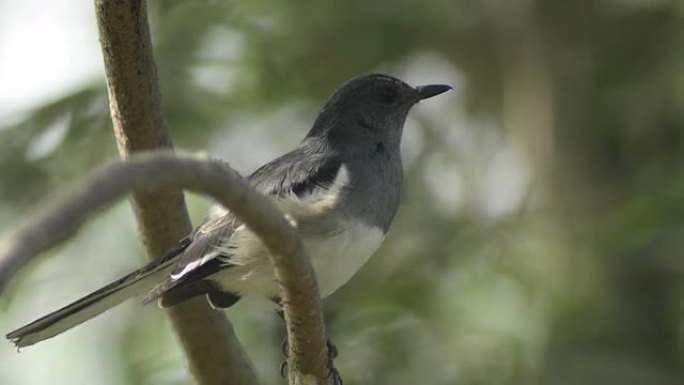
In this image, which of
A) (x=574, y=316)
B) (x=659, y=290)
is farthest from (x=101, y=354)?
(x=659, y=290)

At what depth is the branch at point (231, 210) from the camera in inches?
69.4

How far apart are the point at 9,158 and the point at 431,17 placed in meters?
2.21

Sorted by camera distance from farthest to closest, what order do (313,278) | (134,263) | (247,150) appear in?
(247,150) < (134,263) < (313,278)

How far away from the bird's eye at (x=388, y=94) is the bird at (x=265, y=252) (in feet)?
1.80

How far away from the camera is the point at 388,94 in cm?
486

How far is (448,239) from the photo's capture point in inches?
229

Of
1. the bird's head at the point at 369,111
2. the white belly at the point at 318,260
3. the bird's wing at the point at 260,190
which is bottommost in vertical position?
the white belly at the point at 318,260

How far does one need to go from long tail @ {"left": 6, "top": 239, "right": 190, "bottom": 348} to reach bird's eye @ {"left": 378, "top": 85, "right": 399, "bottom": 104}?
3.95ft

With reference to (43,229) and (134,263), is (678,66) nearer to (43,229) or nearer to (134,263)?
(134,263)

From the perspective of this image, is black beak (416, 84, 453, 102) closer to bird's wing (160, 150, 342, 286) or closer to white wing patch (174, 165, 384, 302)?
bird's wing (160, 150, 342, 286)

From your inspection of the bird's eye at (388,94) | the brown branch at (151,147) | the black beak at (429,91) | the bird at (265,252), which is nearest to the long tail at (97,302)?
the bird at (265,252)

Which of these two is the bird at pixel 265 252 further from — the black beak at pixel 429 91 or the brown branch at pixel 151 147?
the black beak at pixel 429 91

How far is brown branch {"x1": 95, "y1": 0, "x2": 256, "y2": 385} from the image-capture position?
11.3ft

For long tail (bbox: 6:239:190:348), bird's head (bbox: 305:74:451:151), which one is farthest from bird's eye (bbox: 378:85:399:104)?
long tail (bbox: 6:239:190:348)
